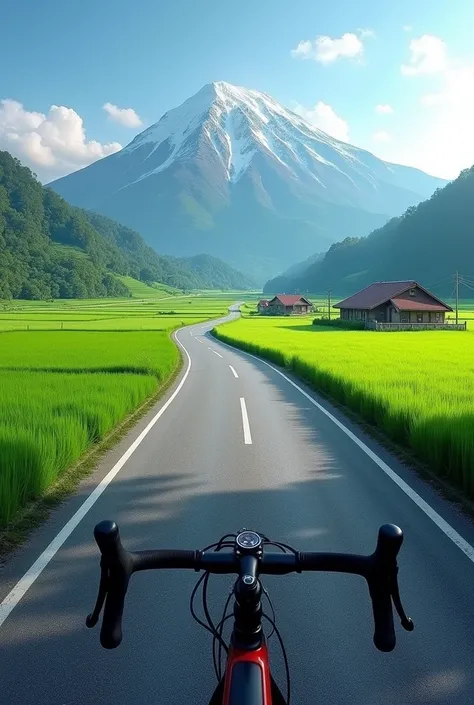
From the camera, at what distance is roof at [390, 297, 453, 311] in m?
61.1

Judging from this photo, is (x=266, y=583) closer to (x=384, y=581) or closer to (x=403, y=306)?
(x=384, y=581)

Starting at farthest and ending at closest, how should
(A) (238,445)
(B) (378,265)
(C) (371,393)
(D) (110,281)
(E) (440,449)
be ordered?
(D) (110,281)
(B) (378,265)
(C) (371,393)
(A) (238,445)
(E) (440,449)

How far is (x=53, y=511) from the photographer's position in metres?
6.21

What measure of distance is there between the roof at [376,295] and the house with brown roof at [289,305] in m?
30.5

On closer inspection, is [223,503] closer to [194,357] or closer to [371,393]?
[371,393]

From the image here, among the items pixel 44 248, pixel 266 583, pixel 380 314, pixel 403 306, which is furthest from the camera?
pixel 44 248

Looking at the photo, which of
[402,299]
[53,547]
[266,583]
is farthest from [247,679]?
[402,299]

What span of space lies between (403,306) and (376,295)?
5.48 meters

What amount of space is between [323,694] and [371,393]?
9.59 meters

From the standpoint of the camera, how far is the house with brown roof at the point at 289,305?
102 meters

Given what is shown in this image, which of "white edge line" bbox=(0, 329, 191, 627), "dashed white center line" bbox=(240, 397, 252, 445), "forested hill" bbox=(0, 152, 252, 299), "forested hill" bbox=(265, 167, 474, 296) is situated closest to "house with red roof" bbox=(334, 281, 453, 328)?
"dashed white center line" bbox=(240, 397, 252, 445)

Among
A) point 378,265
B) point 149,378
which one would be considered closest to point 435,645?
point 149,378

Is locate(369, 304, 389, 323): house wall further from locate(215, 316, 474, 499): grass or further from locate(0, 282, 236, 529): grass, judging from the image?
locate(0, 282, 236, 529): grass

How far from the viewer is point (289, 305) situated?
102m
